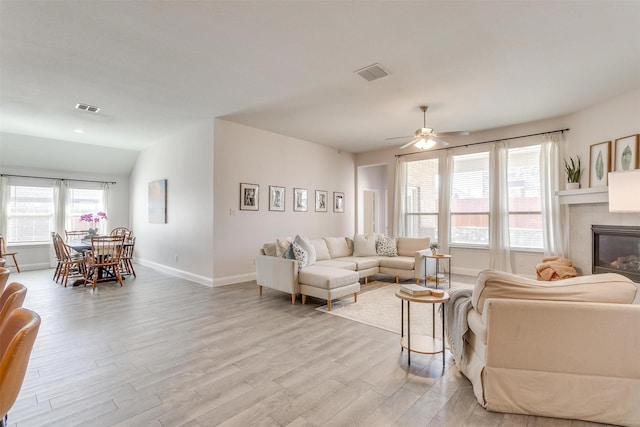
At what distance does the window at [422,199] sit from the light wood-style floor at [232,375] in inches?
167

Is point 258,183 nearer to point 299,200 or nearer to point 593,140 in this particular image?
point 299,200

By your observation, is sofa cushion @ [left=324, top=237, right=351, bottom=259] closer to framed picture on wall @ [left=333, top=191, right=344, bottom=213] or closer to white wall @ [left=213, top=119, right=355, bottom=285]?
white wall @ [left=213, top=119, right=355, bottom=285]

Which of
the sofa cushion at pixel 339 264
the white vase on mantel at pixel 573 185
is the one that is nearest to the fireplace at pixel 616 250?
the white vase on mantel at pixel 573 185

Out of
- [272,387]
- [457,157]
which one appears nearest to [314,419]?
[272,387]

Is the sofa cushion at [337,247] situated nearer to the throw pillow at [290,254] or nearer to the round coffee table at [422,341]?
the throw pillow at [290,254]

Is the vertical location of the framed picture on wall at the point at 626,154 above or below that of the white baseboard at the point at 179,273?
above

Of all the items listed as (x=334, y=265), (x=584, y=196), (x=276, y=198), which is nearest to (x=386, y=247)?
(x=334, y=265)

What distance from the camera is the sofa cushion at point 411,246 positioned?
6078 mm

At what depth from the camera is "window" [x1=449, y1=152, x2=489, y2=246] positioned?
6.36 metres

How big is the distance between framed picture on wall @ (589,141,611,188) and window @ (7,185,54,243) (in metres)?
11.4

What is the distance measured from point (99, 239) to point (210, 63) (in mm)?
4044

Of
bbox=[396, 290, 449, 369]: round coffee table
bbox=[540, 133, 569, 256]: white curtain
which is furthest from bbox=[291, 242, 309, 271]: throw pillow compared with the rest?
bbox=[540, 133, 569, 256]: white curtain

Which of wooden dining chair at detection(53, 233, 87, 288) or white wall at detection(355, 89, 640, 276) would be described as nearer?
white wall at detection(355, 89, 640, 276)

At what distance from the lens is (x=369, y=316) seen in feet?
12.6
